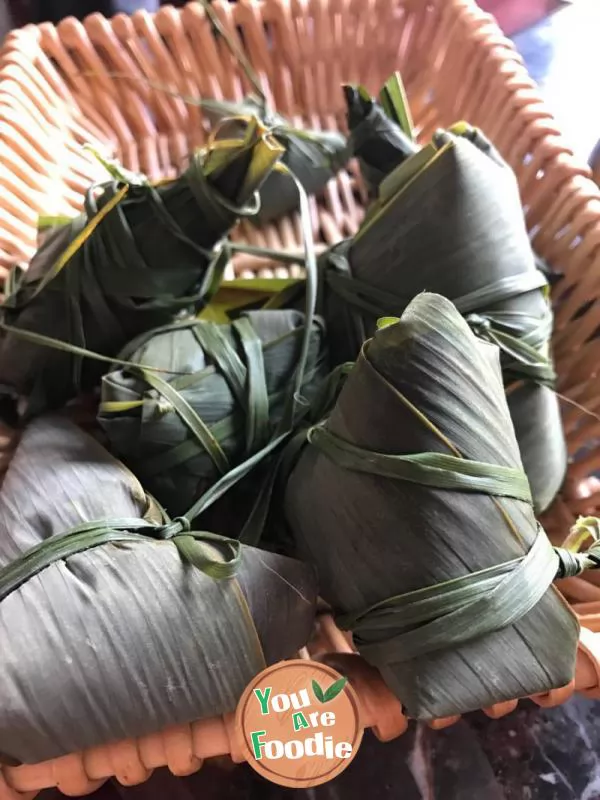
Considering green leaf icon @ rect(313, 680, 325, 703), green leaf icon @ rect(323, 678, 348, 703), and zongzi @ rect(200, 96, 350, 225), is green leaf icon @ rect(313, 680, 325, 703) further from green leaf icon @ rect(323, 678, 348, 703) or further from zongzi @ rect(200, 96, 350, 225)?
zongzi @ rect(200, 96, 350, 225)

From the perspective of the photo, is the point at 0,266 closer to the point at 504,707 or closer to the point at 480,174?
the point at 480,174

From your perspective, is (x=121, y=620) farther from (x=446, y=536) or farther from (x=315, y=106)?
(x=315, y=106)

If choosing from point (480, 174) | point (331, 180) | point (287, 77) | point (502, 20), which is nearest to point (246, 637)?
point (480, 174)

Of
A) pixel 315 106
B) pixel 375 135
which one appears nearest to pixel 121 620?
pixel 375 135

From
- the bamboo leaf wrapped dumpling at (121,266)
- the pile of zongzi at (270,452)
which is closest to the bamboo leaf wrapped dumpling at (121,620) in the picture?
the pile of zongzi at (270,452)

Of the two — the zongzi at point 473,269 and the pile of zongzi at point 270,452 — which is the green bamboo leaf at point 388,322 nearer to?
the pile of zongzi at point 270,452

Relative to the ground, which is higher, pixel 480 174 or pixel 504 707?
pixel 480 174

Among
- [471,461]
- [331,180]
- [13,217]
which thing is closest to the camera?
[471,461]

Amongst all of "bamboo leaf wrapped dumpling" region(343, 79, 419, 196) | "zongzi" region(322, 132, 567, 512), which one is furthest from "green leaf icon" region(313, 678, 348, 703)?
"bamboo leaf wrapped dumpling" region(343, 79, 419, 196)
